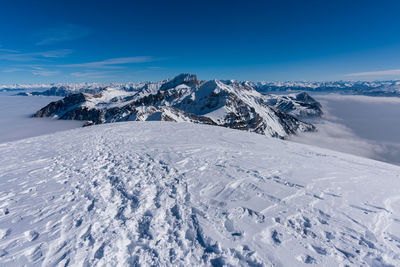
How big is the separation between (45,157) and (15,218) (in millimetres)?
7043

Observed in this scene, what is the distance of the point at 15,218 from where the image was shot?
5473 millimetres

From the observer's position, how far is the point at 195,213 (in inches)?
219

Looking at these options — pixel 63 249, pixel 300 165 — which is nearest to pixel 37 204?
pixel 63 249

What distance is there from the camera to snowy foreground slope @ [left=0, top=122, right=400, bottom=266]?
4203 mm

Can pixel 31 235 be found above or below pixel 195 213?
above

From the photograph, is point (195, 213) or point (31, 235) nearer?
point (31, 235)

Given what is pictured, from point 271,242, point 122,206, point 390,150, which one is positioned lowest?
point 390,150

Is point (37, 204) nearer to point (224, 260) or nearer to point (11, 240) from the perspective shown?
point (11, 240)

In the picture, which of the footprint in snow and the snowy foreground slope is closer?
the snowy foreground slope

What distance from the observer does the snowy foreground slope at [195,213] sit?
420 centimetres

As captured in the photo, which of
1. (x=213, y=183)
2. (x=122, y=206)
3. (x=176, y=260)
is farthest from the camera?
(x=213, y=183)

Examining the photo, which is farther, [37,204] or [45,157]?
[45,157]

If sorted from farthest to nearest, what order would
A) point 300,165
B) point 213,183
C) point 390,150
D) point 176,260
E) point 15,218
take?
point 390,150
point 300,165
point 213,183
point 15,218
point 176,260

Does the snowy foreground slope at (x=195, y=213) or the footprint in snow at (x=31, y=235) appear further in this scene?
the footprint in snow at (x=31, y=235)
